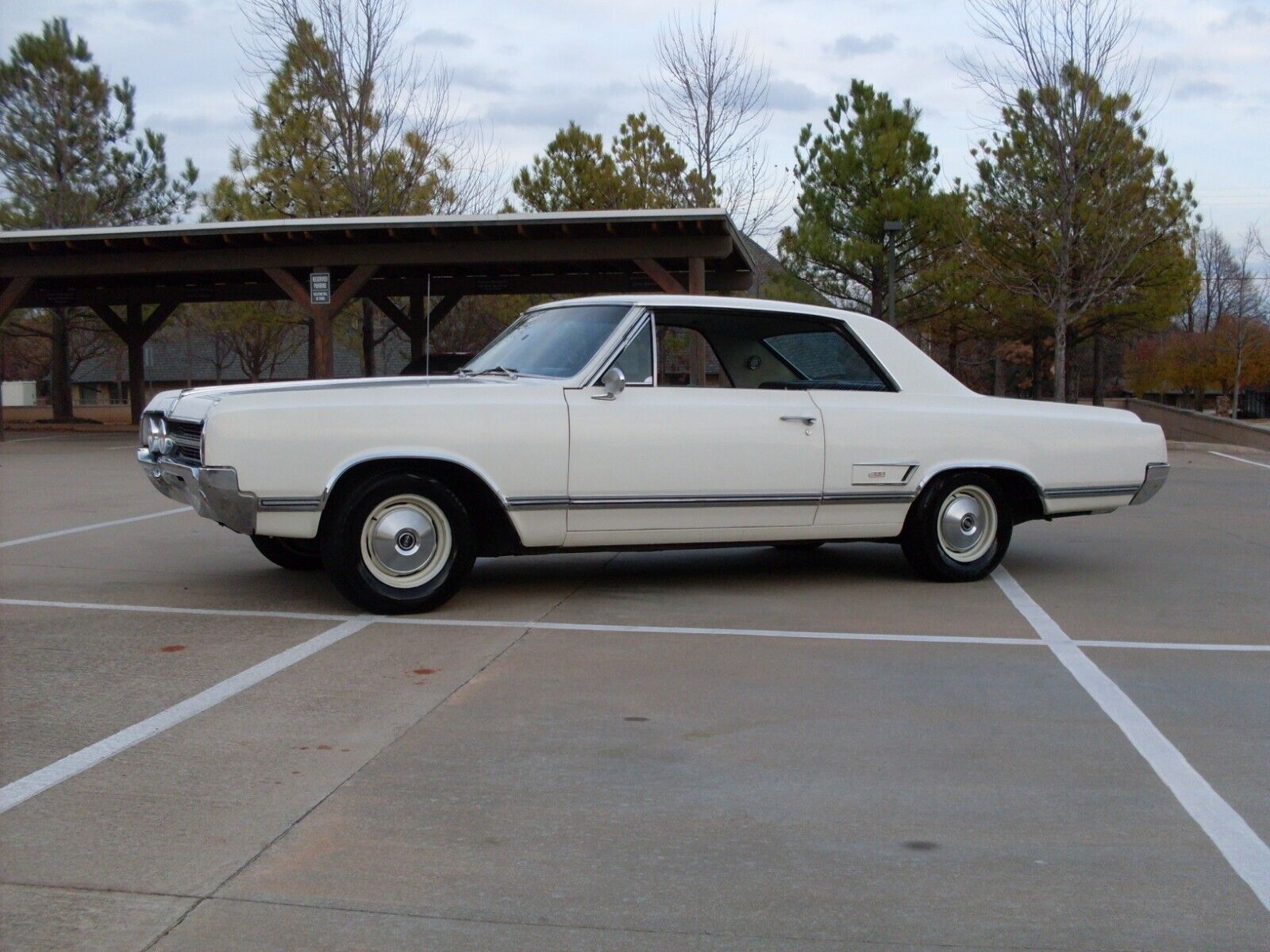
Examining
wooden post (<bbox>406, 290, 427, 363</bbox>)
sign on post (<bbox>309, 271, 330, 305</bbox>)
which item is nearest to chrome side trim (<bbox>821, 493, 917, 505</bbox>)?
sign on post (<bbox>309, 271, 330, 305</bbox>)

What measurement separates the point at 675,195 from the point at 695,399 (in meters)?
26.6

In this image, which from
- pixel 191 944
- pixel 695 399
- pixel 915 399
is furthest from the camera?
pixel 915 399

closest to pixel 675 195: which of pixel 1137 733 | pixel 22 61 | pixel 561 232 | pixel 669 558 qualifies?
pixel 561 232

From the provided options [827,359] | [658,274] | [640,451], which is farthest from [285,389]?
[658,274]

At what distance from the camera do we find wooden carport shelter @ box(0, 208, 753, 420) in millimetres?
20375

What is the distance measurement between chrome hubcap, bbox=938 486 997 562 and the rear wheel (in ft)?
11.9

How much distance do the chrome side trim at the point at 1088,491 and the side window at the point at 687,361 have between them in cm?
198

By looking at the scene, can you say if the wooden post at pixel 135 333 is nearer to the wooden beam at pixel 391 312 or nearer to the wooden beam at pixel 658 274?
the wooden beam at pixel 391 312

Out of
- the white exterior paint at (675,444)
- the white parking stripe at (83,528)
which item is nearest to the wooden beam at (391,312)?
the white parking stripe at (83,528)

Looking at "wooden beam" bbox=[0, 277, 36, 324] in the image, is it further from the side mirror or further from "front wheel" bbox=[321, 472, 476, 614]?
the side mirror

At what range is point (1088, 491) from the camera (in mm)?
7590

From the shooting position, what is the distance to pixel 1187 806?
12.4 ft

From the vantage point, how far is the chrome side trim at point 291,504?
19.7ft

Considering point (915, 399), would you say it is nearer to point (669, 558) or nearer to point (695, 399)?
point (695, 399)
